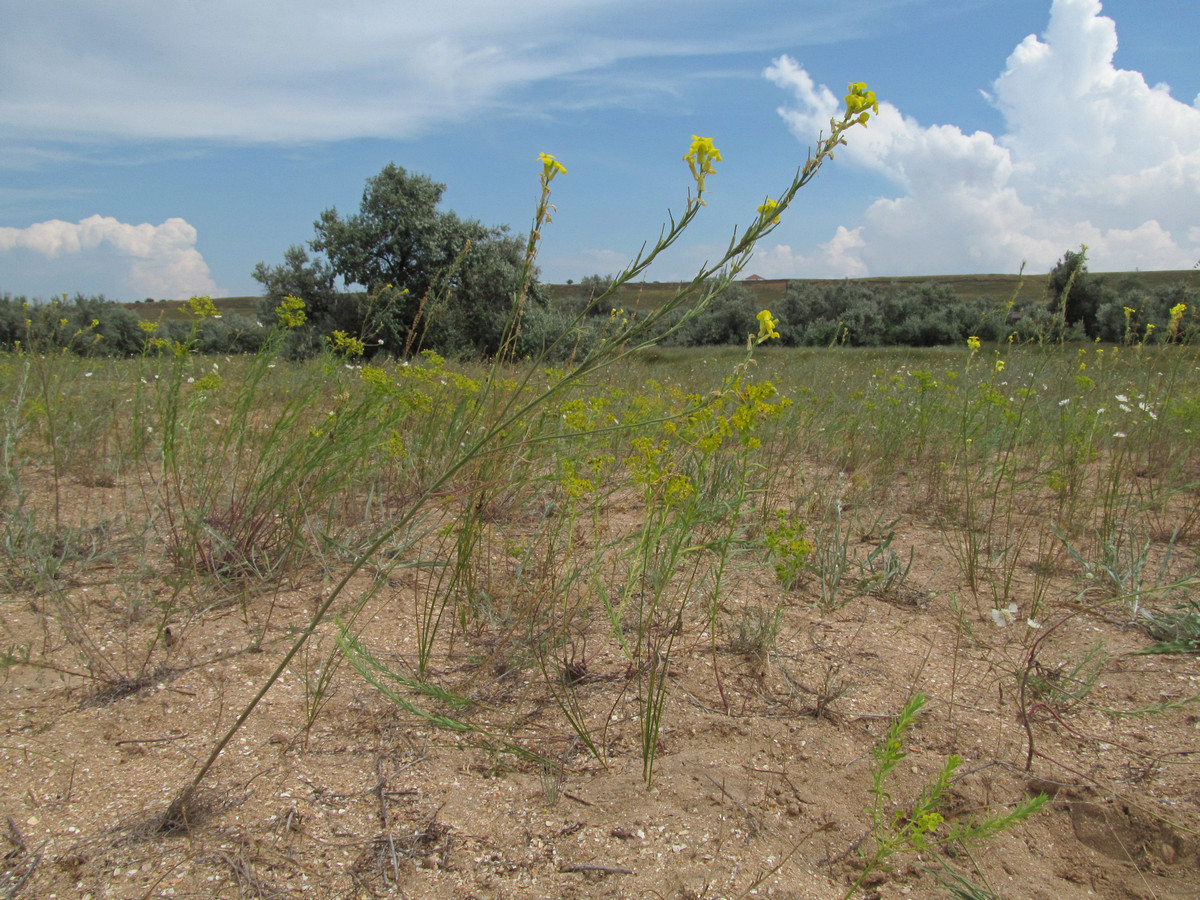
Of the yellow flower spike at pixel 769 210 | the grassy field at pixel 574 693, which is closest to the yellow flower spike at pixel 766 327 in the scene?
the grassy field at pixel 574 693

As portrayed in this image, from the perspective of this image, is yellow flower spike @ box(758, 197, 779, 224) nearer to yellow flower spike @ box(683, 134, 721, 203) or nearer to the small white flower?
yellow flower spike @ box(683, 134, 721, 203)

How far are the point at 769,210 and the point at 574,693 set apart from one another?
1.33m

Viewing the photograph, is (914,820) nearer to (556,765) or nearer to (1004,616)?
(556,765)

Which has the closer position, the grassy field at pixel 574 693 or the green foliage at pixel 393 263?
the grassy field at pixel 574 693

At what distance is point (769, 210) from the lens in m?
1.09

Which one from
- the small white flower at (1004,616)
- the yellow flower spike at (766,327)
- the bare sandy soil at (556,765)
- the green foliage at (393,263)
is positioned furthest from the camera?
→ the green foliage at (393,263)

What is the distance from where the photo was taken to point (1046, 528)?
9.76 feet

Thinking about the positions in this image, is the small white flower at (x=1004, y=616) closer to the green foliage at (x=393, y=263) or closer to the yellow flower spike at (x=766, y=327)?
the yellow flower spike at (x=766, y=327)

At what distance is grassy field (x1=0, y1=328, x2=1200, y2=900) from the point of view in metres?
1.23

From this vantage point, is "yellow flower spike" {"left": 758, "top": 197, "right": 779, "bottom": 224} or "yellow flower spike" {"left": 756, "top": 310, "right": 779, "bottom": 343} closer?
"yellow flower spike" {"left": 758, "top": 197, "right": 779, "bottom": 224}

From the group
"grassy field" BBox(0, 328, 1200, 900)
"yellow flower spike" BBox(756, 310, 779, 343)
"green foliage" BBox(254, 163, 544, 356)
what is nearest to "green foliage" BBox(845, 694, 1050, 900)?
"grassy field" BBox(0, 328, 1200, 900)

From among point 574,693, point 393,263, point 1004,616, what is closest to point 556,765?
point 574,693

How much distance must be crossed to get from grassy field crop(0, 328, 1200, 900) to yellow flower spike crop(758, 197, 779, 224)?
0.32 m

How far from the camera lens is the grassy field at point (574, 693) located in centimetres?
123
